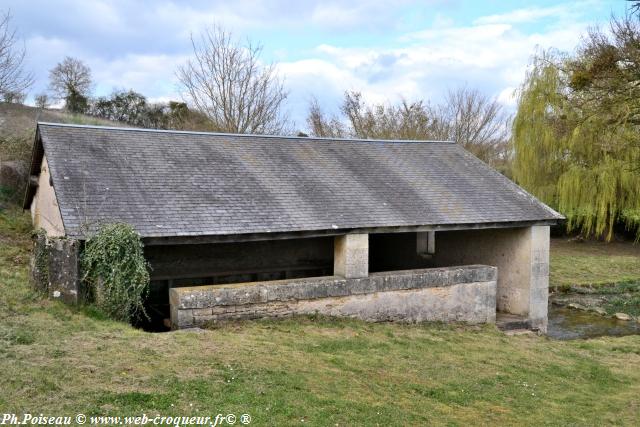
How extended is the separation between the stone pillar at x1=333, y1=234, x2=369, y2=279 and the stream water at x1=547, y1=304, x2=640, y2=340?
5.21 metres

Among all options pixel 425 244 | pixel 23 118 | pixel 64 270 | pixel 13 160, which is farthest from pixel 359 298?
pixel 23 118

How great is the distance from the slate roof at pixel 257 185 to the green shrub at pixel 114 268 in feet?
1.13

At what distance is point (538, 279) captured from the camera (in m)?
12.3

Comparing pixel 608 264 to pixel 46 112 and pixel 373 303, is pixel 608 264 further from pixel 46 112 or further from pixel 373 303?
pixel 46 112

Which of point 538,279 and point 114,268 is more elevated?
point 114,268

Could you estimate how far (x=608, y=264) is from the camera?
20.9 metres

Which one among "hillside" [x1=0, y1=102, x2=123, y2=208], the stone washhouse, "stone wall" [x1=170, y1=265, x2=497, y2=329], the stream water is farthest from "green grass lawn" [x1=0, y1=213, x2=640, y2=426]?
"hillside" [x1=0, y1=102, x2=123, y2=208]

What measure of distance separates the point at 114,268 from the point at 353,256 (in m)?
4.21

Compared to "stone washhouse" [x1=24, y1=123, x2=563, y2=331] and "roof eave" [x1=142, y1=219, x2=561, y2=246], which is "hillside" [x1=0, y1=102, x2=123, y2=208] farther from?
"roof eave" [x1=142, y1=219, x2=561, y2=246]

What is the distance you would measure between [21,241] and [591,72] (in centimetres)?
1277

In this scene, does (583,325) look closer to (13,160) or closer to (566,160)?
(566,160)

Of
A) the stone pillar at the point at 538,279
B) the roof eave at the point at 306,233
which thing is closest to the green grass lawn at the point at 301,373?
the roof eave at the point at 306,233

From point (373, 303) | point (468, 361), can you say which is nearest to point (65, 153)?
point (373, 303)

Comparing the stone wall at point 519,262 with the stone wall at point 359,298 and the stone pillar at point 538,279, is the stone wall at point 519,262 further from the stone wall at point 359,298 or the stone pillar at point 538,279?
the stone wall at point 359,298
